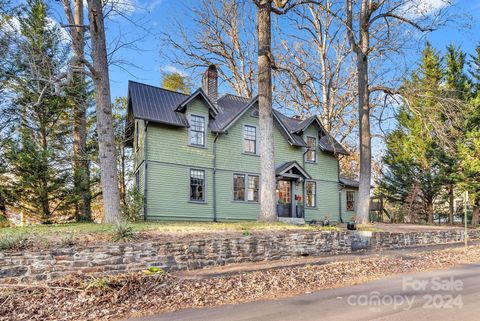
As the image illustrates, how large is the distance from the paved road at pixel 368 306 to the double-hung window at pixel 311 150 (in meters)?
15.6

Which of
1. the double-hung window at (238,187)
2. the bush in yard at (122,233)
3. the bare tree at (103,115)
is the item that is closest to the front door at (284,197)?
the double-hung window at (238,187)

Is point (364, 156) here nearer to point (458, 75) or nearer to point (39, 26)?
point (458, 75)

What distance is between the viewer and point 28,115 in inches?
706

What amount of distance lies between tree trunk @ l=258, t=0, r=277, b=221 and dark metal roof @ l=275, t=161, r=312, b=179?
574 cm

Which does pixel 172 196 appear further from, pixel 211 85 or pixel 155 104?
pixel 211 85

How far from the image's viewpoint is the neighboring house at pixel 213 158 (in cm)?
1711

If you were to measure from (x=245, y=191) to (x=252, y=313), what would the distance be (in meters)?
14.5

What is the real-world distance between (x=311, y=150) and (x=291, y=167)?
125 inches

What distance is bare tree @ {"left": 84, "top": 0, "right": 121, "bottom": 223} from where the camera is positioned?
12047mm

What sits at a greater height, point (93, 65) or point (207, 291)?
point (93, 65)

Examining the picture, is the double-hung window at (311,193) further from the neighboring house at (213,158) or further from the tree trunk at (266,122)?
the tree trunk at (266,122)

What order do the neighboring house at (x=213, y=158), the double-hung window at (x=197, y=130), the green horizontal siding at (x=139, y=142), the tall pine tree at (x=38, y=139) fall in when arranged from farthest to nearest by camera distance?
the double-hung window at (x=197, y=130)
the green horizontal siding at (x=139, y=142)
the neighboring house at (x=213, y=158)
the tall pine tree at (x=38, y=139)

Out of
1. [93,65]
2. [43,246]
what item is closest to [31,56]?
[93,65]

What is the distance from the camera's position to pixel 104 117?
485 inches
